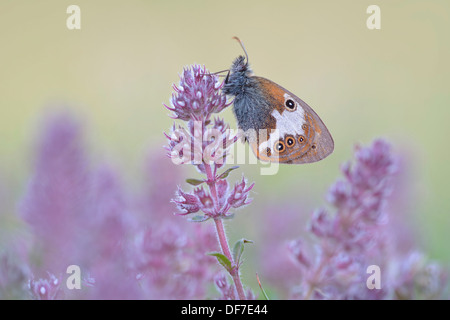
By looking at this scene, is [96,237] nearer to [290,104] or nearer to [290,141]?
[290,141]

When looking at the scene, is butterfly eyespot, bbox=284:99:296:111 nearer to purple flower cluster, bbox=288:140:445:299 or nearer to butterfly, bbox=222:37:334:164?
butterfly, bbox=222:37:334:164

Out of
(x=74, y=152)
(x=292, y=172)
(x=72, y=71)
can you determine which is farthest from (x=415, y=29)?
(x=74, y=152)

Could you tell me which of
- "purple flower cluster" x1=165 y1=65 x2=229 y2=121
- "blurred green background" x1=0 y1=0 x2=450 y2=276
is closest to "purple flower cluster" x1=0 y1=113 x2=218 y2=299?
"purple flower cluster" x1=165 y1=65 x2=229 y2=121

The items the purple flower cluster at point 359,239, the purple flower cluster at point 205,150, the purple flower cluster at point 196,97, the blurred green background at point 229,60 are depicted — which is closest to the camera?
the purple flower cluster at point 205,150

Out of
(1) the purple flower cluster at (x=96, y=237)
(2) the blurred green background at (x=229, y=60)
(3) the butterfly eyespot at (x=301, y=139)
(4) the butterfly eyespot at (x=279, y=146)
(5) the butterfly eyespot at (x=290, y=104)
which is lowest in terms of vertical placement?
(1) the purple flower cluster at (x=96, y=237)

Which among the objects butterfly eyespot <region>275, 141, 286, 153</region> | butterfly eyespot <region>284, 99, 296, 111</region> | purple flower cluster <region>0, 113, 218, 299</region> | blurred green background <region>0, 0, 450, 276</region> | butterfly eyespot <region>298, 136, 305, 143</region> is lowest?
A: purple flower cluster <region>0, 113, 218, 299</region>

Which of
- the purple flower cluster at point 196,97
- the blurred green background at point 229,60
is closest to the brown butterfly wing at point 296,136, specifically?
the purple flower cluster at point 196,97

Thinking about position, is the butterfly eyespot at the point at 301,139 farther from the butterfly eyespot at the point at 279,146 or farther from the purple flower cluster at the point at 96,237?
the purple flower cluster at the point at 96,237
